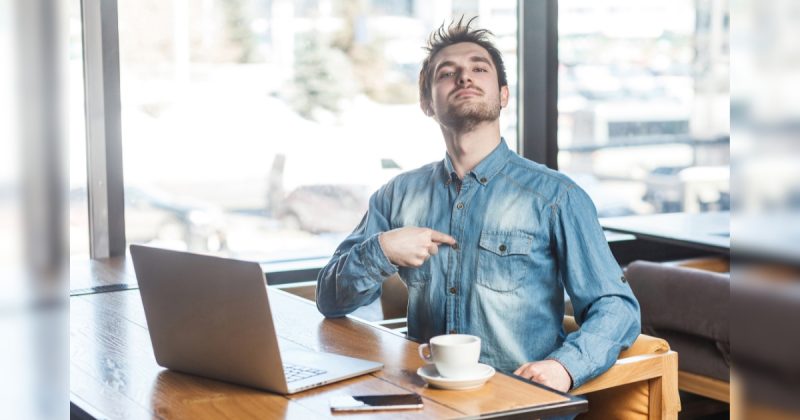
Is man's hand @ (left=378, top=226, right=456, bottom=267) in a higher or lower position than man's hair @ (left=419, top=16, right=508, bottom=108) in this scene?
lower

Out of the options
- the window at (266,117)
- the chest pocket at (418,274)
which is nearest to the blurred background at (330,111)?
the window at (266,117)

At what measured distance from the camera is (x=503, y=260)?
6.90ft

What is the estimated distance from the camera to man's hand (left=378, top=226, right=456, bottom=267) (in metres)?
1.95

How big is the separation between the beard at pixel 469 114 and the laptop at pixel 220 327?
69cm

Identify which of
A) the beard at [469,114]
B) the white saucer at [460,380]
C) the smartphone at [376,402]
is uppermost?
the beard at [469,114]

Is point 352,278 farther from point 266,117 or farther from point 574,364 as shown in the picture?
point 266,117

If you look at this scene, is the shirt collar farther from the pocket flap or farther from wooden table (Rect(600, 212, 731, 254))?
wooden table (Rect(600, 212, 731, 254))

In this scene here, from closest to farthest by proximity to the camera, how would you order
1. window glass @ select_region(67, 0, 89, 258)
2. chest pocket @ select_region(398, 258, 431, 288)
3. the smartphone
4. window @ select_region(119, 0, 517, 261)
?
1. the smartphone
2. chest pocket @ select_region(398, 258, 431, 288)
3. window glass @ select_region(67, 0, 89, 258)
4. window @ select_region(119, 0, 517, 261)

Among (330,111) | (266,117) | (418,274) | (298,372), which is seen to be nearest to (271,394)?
(298,372)

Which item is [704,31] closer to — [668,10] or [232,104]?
[668,10]

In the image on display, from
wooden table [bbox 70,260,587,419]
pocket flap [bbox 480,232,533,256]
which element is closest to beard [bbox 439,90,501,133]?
pocket flap [bbox 480,232,533,256]

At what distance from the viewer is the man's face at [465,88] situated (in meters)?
2.19

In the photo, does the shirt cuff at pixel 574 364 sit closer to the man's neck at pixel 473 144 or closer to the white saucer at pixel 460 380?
the white saucer at pixel 460 380

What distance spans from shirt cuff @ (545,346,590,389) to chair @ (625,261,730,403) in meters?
1.17
